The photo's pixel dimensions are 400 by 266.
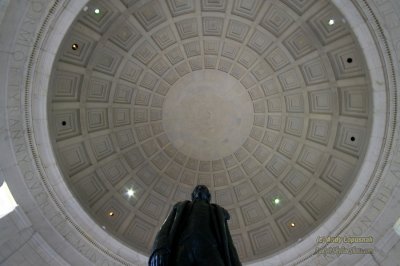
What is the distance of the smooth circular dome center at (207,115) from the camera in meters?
19.7

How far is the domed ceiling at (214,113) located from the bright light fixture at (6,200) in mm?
2566

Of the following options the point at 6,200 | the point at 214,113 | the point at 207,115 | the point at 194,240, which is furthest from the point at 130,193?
the point at 194,240

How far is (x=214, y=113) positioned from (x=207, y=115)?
42cm

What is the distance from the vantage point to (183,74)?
19.6m

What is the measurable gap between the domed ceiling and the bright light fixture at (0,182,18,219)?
2.57 m

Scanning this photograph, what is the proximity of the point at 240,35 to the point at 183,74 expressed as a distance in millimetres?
3848

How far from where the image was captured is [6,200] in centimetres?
1362

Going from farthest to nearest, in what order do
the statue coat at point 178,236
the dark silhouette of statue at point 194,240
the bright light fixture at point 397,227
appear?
the bright light fixture at point 397,227 < the statue coat at point 178,236 < the dark silhouette of statue at point 194,240

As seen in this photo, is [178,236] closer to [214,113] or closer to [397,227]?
[397,227]

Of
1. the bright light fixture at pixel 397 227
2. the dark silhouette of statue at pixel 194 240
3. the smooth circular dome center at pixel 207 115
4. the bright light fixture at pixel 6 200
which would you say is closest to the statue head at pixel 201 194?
the dark silhouette of statue at pixel 194 240

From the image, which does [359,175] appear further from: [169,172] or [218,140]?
[169,172]

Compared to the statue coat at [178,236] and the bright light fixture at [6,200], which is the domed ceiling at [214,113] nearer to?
the bright light fixture at [6,200]

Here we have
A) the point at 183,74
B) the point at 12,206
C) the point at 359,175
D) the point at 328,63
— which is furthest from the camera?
the point at 183,74

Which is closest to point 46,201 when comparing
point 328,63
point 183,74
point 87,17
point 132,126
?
point 132,126
